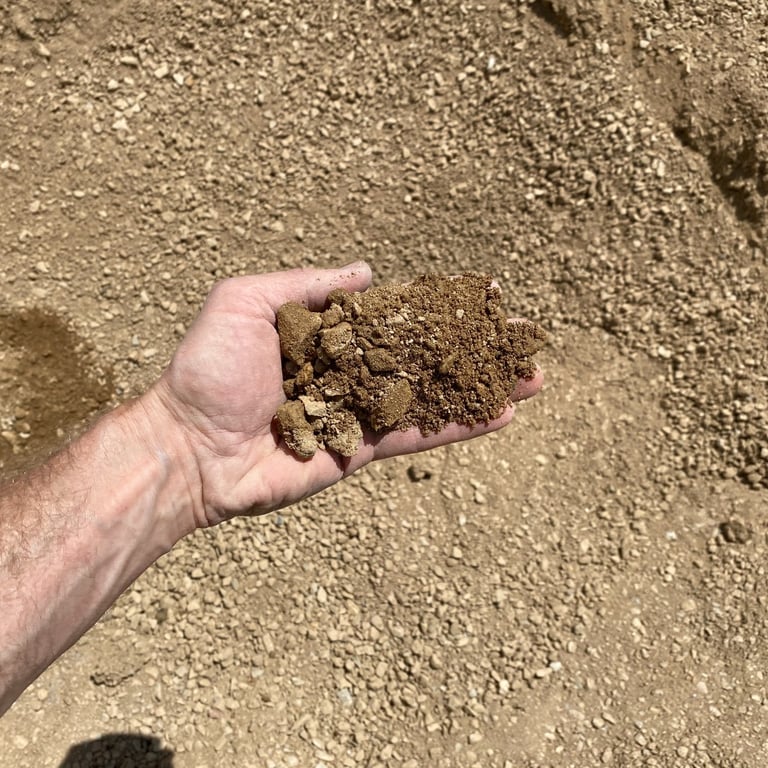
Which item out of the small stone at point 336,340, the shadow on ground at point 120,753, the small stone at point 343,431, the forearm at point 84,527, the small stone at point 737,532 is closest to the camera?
the forearm at point 84,527

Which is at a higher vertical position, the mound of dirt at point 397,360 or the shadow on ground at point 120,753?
the mound of dirt at point 397,360

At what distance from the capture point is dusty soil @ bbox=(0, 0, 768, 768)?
2.92 meters

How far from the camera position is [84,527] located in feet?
6.53

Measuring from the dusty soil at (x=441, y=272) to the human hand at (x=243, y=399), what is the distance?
0.84 metres

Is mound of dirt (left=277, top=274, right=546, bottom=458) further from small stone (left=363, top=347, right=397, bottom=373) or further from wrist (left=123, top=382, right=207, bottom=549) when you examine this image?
wrist (left=123, top=382, right=207, bottom=549)

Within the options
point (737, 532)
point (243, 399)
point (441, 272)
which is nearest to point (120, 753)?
point (243, 399)

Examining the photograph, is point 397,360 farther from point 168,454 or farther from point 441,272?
point 441,272

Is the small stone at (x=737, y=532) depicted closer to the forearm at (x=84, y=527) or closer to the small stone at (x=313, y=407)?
the small stone at (x=313, y=407)

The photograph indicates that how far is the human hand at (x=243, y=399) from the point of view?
217 cm

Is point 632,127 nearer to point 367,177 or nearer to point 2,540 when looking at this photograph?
point 367,177


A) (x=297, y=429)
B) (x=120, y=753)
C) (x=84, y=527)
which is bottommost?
(x=120, y=753)

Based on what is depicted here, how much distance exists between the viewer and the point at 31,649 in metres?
1.84

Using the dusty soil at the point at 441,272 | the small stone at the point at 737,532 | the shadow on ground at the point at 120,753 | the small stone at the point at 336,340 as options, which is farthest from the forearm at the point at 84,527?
the small stone at the point at 737,532

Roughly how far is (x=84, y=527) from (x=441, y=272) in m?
2.06
